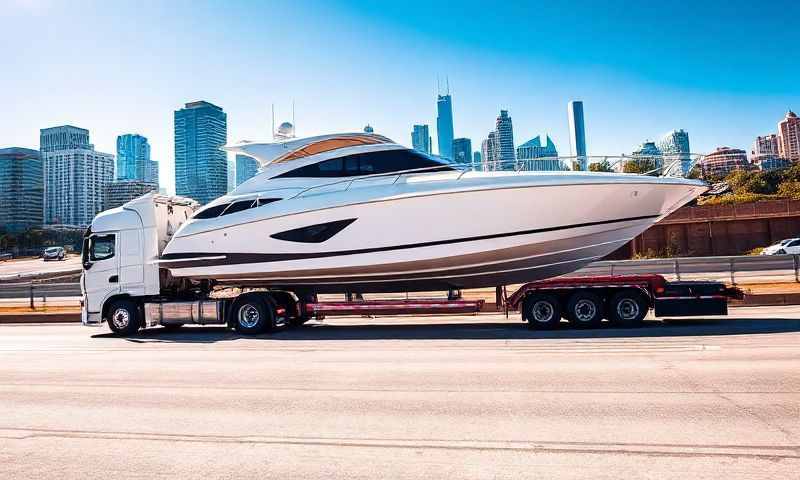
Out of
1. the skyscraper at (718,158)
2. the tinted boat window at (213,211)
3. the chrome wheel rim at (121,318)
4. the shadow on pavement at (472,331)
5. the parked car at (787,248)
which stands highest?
the skyscraper at (718,158)

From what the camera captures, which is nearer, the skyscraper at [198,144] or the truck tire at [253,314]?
the truck tire at [253,314]

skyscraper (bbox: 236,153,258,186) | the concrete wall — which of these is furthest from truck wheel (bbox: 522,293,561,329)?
the concrete wall

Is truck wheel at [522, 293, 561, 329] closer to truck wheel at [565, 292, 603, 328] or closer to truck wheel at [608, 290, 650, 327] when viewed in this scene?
truck wheel at [565, 292, 603, 328]

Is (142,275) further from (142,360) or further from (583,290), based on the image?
(583,290)

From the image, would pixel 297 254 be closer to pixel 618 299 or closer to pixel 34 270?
pixel 618 299

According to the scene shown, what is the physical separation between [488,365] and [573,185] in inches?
197

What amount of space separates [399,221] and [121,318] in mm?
7751

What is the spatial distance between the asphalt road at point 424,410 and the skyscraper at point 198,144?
607 feet

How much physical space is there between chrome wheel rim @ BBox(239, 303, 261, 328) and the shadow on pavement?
0.35 metres

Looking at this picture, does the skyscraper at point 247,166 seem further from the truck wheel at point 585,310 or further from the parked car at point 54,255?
the parked car at point 54,255

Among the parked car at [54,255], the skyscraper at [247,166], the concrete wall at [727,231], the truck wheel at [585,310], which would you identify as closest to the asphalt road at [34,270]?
the parked car at [54,255]

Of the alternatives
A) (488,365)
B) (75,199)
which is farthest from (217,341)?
(75,199)

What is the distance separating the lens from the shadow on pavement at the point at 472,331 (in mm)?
9922

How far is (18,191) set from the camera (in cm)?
14188
